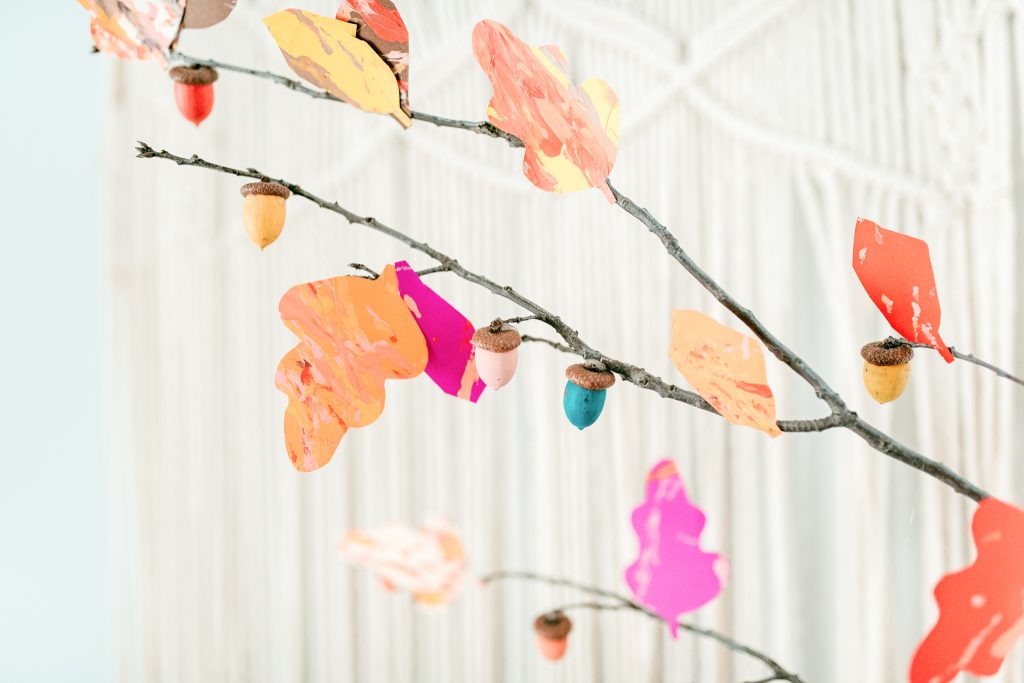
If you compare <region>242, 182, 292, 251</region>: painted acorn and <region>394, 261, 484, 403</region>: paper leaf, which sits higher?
<region>242, 182, 292, 251</region>: painted acorn

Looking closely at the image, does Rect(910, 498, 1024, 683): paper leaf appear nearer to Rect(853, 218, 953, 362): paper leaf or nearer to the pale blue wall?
Rect(853, 218, 953, 362): paper leaf

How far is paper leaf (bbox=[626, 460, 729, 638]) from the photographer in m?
0.58

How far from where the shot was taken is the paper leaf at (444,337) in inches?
15.4

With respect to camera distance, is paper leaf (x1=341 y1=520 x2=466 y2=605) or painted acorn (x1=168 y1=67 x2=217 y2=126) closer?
painted acorn (x1=168 y1=67 x2=217 y2=126)

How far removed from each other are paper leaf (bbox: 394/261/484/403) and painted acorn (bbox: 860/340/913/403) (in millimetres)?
192

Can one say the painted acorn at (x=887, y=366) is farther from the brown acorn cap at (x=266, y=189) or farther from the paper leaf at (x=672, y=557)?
the brown acorn cap at (x=266, y=189)

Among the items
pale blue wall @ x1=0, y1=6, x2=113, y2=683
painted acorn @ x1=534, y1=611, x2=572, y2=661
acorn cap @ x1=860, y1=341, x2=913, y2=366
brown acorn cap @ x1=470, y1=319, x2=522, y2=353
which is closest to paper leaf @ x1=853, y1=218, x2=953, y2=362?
acorn cap @ x1=860, y1=341, x2=913, y2=366

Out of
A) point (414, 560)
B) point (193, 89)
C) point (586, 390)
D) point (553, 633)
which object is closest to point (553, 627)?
point (553, 633)

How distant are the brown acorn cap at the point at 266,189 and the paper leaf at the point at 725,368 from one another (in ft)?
0.72

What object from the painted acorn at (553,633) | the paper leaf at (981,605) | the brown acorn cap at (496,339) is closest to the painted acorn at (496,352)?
the brown acorn cap at (496,339)

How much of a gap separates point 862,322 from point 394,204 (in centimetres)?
73

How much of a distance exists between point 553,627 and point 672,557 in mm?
239

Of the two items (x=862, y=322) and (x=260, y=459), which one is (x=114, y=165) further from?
(x=862, y=322)

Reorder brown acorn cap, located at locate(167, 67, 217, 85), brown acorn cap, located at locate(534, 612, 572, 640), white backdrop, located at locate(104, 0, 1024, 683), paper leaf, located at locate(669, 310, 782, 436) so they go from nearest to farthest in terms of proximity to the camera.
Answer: paper leaf, located at locate(669, 310, 782, 436)
brown acorn cap, located at locate(167, 67, 217, 85)
brown acorn cap, located at locate(534, 612, 572, 640)
white backdrop, located at locate(104, 0, 1024, 683)
